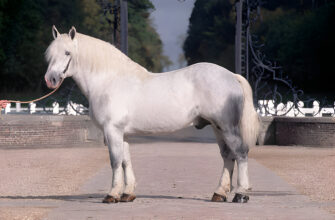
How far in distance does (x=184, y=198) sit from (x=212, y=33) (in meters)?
72.9

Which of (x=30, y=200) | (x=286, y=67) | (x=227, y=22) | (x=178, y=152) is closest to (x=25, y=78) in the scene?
(x=286, y=67)

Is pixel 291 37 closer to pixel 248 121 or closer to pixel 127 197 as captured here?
pixel 248 121

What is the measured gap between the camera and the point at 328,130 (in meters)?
17.7

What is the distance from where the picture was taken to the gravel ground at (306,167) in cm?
1010

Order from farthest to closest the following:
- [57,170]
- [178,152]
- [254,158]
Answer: [178,152], [254,158], [57,170]

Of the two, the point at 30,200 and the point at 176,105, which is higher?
the point at 176,105

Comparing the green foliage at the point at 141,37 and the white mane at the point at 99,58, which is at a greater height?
the green foliage at the point at 141,37

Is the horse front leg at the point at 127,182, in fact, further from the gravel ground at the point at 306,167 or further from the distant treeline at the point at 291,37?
the distant treeline at the point at 291,37

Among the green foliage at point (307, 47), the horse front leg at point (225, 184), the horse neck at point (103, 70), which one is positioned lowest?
the horse front leg at point (225, 184)

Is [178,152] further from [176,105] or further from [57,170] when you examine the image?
[176,105]

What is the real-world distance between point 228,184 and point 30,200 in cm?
276

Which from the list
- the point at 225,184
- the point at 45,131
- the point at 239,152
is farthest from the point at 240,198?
the point at 45,131

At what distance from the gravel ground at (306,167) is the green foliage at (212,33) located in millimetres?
55149

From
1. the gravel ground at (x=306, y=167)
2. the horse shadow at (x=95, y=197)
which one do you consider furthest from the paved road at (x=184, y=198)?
the gravel ground at (x=306, y=167)
